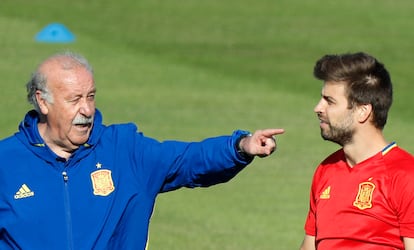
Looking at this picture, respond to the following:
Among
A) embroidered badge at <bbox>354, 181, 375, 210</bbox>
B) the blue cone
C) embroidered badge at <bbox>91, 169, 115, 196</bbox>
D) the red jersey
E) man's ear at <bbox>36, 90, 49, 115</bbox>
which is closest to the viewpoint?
the red jersey

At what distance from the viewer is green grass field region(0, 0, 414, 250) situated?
13367mm

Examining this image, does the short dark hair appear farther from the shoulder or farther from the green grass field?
the green grass field

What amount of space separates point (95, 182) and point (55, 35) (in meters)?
14.9

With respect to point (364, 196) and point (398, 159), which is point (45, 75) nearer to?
point (364, 196)

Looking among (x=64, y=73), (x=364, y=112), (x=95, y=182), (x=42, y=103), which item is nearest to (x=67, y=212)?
(x=95, y=182)

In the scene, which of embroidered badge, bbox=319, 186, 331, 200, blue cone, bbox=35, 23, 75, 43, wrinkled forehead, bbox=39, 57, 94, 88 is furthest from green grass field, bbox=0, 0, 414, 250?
wrinkled forehead, bbox=39, 57, 94, 88

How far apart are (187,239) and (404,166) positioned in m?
5.52

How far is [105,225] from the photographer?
281 inches

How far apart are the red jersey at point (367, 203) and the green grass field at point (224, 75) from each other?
481cm

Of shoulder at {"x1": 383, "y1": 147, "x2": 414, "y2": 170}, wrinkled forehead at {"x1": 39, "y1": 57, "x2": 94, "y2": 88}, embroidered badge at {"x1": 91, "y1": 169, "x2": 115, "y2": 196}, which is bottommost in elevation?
shoulder at {"x1": 383, "y1": 147, "x2": 414, "y2": 170}

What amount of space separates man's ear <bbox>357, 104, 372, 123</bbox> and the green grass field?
5.00 m

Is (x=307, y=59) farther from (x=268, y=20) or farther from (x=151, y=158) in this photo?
(x=151, y=158)

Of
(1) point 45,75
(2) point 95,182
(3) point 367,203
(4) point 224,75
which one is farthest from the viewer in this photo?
(4) point 224,75

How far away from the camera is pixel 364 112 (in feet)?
23.6
